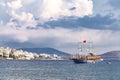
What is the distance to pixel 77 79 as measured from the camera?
12975cm

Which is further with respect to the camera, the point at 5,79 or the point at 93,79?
the point at 93,79

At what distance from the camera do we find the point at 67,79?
5059 inches

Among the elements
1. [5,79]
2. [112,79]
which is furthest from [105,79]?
[5,79]

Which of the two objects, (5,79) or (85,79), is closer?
(5,79)

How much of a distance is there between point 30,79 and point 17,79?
3966 mm

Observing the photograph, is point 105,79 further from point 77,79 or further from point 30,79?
point 30,79

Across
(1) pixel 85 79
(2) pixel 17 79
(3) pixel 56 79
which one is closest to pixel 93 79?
(1) pixel 85 79

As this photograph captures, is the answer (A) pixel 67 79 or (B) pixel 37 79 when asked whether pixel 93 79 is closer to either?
(A) pixel 67 79

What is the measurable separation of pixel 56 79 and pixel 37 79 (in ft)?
18.7

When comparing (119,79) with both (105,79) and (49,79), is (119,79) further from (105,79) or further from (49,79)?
(49,79)

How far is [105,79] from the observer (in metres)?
134

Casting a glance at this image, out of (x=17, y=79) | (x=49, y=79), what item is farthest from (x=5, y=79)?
(x=49, y=79)

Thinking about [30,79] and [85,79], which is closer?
[30,79]

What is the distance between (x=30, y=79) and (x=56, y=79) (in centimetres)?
781
